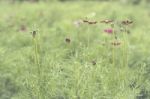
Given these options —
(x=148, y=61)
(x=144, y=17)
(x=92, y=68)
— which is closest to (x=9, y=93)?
(x=92, y=68)

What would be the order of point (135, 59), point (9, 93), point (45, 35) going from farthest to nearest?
point (45, 35) → point (135, 59) → point (9, 93)

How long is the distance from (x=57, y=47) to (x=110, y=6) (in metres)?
3.14

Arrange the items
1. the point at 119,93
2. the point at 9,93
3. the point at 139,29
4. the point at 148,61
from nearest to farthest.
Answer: the point at 119,93 → the point at 9,93 → the point at 148,61 → the point at 139,29

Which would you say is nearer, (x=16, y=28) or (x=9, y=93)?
(x=9, y=93)

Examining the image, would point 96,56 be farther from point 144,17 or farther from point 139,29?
point 144,17

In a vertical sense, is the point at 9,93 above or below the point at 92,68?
below

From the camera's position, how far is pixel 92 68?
3254 mm

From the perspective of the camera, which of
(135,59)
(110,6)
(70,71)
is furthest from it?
(110,6)

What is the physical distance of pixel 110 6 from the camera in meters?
7.59

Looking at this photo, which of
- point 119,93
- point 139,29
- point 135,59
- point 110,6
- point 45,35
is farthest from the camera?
point 110,6

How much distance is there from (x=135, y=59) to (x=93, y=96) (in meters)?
1.30

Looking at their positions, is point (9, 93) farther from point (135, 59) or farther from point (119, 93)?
point (135, 59)

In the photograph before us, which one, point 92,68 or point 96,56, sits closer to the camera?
point 92,68

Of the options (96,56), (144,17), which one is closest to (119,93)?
(96,56)
